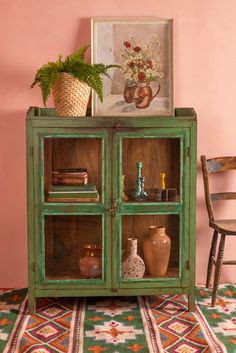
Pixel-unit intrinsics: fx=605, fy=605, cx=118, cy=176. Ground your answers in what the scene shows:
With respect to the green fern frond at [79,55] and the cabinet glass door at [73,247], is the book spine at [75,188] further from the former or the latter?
the green fern frond at [79,55]

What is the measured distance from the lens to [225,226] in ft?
12.4

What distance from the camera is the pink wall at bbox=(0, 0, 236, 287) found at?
13.1 ft

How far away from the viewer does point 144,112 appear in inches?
157

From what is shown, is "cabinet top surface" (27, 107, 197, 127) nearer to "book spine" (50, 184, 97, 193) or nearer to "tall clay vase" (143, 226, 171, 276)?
"book spine" (50, 184, 97, 193)

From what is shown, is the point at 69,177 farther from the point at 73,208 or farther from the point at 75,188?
the point at 73,208

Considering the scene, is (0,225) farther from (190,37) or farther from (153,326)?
(190,37)

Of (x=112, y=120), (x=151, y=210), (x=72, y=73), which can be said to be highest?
(x=72, y=73)

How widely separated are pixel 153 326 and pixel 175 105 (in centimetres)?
149

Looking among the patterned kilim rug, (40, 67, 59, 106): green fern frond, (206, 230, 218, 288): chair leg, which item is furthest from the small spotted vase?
(40, 67, 59, 106): green fern frond

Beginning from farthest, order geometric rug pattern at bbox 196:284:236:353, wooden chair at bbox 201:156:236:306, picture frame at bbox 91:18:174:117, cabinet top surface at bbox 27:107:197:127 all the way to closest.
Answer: picture frame at bbox 91:18:174:117, wooden chair at bbox 201:156:236:306, cabinet top surface at bbox 27:107:197:127, geometric rug pattern at bbox 196:284:236:353

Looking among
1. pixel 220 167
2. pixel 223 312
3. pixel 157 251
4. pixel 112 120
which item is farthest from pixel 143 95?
pixel 223 312

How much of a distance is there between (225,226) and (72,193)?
0.99m

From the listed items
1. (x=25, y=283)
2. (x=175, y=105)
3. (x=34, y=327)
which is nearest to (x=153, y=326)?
(x=34, y=327)

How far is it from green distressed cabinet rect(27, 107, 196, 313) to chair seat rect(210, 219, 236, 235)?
0.22m
